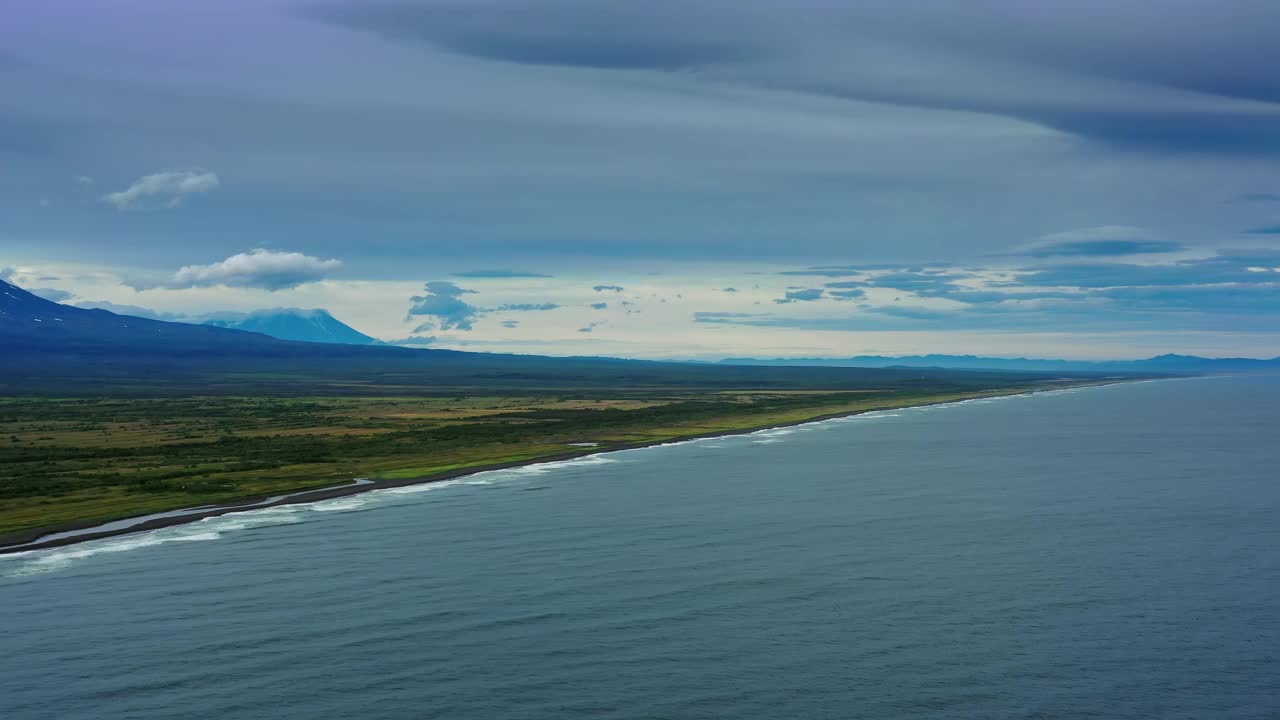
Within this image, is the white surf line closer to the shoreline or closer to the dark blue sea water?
the shoreline

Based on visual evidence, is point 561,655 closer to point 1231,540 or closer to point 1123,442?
point 1231,540

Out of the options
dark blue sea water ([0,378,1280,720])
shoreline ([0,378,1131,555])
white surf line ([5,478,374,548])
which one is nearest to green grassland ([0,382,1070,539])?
white surf line ([5,478,374,548])

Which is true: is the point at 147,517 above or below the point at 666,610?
below

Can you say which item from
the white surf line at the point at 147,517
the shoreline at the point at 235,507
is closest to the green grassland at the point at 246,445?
the white surf line at the point at 147,517

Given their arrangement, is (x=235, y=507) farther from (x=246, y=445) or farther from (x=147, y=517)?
(x=246, y=445)

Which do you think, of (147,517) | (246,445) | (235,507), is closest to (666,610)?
(147,517)

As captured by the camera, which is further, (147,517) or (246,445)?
(246,445)

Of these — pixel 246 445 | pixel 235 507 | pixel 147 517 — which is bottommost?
pixel 147 517

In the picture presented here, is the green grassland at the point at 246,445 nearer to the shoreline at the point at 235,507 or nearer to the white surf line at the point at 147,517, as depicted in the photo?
the white surf line at the point at 147,517
